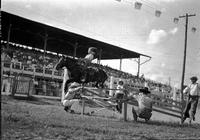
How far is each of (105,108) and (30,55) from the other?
11.8m

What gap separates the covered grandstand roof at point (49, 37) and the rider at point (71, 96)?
437 inches

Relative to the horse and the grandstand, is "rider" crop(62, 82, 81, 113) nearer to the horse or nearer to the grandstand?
the horse

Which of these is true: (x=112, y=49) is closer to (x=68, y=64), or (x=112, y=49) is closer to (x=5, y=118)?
(x=68, y=64)

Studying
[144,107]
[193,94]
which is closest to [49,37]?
[193,94]

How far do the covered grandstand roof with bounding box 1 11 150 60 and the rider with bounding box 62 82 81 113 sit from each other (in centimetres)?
1110

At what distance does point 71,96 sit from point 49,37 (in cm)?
1751

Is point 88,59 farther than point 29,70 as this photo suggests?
No

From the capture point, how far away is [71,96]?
34.1ft

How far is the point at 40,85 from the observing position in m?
17.3

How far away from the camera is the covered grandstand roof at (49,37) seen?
905 inches

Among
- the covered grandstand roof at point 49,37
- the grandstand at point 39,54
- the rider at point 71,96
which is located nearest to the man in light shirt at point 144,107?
the rider at point 71,96

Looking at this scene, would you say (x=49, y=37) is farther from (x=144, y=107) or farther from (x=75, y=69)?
(x=144, y=107)

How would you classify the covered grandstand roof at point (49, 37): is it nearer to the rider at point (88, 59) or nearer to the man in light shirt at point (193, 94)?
the rider at point (88, 59)

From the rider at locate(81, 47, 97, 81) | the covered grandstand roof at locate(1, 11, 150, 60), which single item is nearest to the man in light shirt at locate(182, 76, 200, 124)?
the rider at locate(81, 47, 97, 81)
